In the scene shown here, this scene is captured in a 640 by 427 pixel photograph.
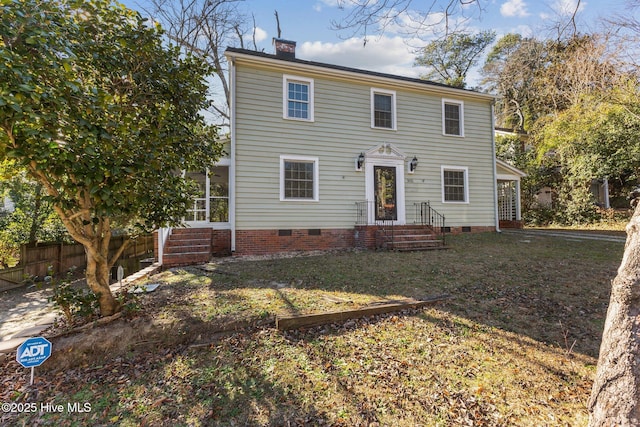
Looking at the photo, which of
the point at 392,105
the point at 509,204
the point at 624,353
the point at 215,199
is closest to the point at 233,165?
the point at 215,199

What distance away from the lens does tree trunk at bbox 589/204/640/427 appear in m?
2.05

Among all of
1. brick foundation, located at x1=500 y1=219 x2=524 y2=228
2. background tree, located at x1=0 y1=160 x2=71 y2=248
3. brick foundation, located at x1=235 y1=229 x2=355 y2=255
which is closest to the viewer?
brick foundation, located at x1=235 y1=229 x2=355 y2=255

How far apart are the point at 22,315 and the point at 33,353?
374cm

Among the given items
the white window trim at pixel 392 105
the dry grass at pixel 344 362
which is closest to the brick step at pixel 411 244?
the dry grass at pixel 344 362

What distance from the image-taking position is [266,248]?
9.18 meters

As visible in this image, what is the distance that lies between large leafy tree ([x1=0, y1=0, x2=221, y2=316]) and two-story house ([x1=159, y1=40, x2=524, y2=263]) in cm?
394

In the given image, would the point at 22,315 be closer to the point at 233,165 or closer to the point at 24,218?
the point at 233,165

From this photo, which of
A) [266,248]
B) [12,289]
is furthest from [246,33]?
[12,289]

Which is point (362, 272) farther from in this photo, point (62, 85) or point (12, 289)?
point (12, 289)

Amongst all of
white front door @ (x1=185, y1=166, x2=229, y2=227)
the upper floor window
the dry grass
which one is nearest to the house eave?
the upper floor window

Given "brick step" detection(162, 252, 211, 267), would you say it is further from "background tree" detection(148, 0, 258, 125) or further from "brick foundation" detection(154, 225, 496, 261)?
"background tree" detection(148, 0, 258, 125)

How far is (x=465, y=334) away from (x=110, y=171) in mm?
4415

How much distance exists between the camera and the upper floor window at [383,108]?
10.7 m

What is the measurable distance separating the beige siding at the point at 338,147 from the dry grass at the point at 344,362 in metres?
4.37
